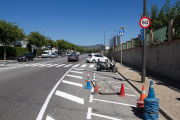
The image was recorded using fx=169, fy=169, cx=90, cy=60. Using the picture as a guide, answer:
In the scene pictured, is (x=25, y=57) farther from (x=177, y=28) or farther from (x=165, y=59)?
(x=177, y=28)

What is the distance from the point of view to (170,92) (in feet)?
23.1

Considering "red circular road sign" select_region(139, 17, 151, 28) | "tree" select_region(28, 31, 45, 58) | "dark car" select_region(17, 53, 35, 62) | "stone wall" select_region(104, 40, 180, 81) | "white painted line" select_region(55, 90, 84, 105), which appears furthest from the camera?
"tree" select_region(28, 31, 45, 58)

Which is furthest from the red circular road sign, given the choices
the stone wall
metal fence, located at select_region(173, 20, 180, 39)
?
metal fence, located at select_region(173, 20, 180, 39)

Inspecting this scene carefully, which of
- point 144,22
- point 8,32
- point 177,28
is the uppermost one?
Answer: point 8,32

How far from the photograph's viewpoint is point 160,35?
12.2m

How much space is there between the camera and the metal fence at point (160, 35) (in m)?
11.3

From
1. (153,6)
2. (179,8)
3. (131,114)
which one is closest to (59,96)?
(131,114)

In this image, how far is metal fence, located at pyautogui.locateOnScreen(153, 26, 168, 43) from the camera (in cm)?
1130

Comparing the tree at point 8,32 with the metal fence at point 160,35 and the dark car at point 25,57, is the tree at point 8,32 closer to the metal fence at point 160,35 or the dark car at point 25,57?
the dark car at point 25,57

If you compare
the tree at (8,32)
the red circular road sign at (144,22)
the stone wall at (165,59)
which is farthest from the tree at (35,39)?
the red circular road sign at (144,22)

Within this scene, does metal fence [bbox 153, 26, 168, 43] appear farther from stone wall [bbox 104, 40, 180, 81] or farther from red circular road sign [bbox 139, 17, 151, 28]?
red circular road sign [bbox 139, 17, 151, 28]

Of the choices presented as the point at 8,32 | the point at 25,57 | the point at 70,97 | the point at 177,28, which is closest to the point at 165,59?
the point at 177,28

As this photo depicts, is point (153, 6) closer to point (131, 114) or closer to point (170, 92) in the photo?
point (170, 92)

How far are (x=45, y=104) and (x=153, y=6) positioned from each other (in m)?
22.5
